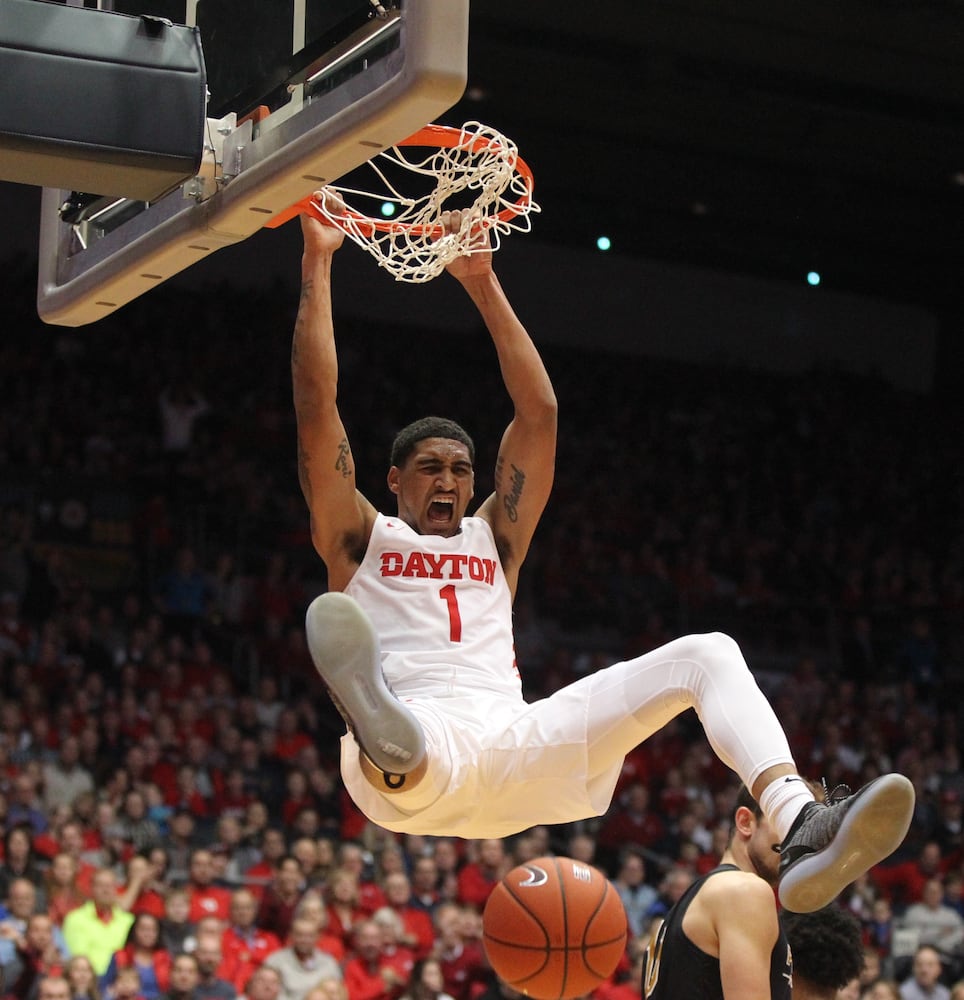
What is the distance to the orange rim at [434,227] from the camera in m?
5.38

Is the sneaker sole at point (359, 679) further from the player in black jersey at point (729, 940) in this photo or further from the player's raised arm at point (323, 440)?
the player in black jersey at point (729, 940)

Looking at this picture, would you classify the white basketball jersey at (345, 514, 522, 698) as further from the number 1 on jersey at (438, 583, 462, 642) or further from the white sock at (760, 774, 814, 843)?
the white sock at (760, 774, 814, 843)

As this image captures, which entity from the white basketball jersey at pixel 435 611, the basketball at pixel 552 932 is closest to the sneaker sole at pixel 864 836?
the white basketball jersey at pixel 435 611

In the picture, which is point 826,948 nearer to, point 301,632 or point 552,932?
point 552,932

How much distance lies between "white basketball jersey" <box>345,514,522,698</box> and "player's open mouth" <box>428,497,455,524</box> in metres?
0.08

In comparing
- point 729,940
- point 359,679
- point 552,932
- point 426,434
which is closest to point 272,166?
point 359,679

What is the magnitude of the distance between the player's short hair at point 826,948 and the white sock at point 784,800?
0.97 metres

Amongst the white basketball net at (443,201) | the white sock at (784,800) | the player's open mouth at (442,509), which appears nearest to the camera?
the white sock at (784,800)

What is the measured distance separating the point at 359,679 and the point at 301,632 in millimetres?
9989

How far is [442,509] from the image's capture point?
561cm

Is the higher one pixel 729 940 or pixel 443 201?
pixel 443 201

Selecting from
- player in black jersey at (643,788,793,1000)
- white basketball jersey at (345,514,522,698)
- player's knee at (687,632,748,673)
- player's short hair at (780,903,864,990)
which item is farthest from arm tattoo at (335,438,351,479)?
player's short hair at (780,903,864,990)

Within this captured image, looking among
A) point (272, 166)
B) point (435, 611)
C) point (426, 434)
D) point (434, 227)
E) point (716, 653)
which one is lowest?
point (716, 653)

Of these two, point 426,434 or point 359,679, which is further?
point 426,434
